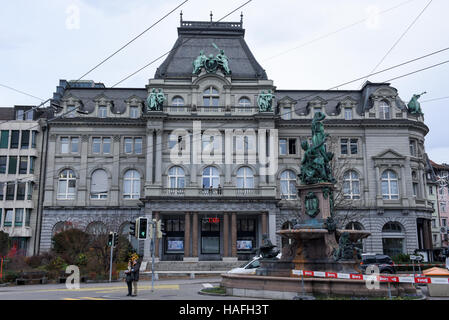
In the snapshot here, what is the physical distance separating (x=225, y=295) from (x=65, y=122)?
39.0 m

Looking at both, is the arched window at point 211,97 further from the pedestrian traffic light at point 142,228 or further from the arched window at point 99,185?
the pedestrian traffic light at point 142,228

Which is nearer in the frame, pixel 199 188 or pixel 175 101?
pixel 199 188

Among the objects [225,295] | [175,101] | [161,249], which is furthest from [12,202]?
[225,295]

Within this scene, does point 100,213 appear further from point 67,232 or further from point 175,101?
point 175,101

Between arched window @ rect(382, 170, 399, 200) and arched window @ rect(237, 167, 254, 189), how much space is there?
1563 centimetres

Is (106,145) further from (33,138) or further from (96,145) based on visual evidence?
(33,138)

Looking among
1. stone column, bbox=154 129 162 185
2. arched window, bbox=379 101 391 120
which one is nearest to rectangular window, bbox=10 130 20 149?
stone column, bbox=154 129 162 185

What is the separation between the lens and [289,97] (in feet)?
173

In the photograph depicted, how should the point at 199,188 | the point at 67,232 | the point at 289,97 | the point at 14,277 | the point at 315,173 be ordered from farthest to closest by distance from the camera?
the point at 289,97 < the point at 199,188 < the point at 67,232 < the point at 14,277 < the point at 315,173

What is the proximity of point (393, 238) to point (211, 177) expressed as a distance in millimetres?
21979

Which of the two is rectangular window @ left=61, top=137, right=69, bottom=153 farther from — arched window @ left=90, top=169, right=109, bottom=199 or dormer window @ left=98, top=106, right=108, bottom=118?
dormer window @ left=98, top=106, right=108, bottom=118

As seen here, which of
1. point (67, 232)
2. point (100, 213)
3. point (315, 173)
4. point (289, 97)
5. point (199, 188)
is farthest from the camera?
point (289, 97)

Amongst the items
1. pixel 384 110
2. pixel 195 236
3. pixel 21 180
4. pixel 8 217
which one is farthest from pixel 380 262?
pixel 8 217

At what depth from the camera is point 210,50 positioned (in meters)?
53.8
